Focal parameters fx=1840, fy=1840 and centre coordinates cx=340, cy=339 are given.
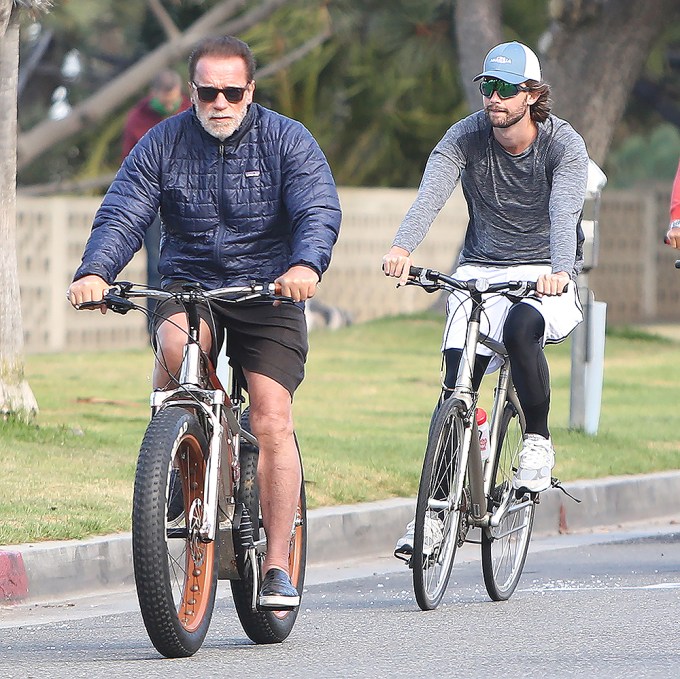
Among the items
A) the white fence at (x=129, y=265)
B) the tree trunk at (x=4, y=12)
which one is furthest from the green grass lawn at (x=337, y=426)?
the white fence at (x=129, y=265)

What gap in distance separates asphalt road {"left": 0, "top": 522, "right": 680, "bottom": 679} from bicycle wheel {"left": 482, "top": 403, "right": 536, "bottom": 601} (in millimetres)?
85

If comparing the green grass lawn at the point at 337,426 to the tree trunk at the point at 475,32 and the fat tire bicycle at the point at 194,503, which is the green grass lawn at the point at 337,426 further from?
the tree trunk at the point at 475,32

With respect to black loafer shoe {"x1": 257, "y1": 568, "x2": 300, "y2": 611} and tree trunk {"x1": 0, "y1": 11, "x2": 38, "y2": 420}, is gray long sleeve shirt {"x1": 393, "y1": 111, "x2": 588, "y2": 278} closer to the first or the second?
black loafer shoe {"x1": 257, "y1": 568, "x2": 300, "y2": 611}

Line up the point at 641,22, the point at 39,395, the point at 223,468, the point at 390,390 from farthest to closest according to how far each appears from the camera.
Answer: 1. the point at 641,22
2. the point at 390,390
3. the point at 39,395
4. the point at 223,468

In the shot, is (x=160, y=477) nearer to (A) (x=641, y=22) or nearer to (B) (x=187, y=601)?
(B) (x=187, y=601)

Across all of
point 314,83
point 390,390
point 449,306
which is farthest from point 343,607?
point 314,83

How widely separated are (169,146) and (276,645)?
1.58 m

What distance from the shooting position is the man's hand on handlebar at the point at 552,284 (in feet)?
20.0

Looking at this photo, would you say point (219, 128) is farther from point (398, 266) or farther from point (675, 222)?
point (675, 222)

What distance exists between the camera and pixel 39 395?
11430 mm

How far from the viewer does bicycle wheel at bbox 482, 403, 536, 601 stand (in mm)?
6617

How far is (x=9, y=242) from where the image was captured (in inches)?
376

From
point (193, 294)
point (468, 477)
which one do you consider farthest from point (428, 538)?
point (193, 294)

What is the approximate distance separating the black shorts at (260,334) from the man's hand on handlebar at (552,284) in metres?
0.93
